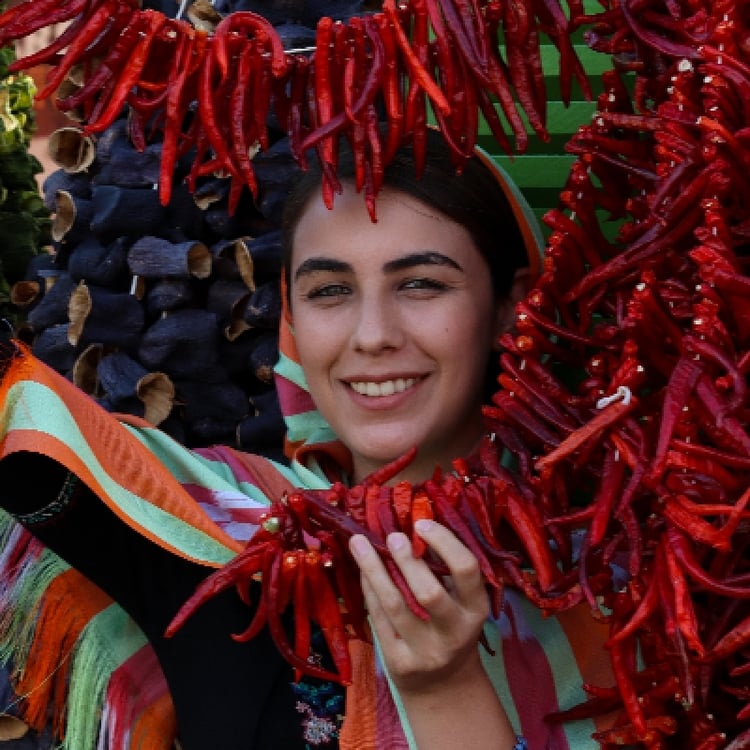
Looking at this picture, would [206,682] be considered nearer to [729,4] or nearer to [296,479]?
[296,479]

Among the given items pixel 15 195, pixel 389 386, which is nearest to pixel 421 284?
pixel 389 386

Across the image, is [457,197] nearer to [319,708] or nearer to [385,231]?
[385,231]

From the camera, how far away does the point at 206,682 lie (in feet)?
5.32

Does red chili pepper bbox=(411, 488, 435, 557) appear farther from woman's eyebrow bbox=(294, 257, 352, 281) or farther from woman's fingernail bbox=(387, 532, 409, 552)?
woman's eyebrow bbox=(294, 257, 352, 281)

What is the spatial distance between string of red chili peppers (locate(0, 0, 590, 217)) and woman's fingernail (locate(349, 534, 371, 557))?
0.42 metres

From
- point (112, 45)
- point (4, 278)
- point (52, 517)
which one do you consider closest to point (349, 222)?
point (112, 45)

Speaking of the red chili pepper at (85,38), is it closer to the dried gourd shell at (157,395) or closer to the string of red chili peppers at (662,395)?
the string of red chili peppers at (662,395)

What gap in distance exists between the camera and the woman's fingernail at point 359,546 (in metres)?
1.30

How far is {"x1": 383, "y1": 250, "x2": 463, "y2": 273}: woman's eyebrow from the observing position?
5.43 feet

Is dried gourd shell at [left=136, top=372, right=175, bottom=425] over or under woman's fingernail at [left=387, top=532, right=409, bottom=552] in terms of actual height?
over

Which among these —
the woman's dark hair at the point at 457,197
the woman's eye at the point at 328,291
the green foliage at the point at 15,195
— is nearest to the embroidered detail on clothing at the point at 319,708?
the woman's eye at the point at 328,291

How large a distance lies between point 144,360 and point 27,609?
553 mm

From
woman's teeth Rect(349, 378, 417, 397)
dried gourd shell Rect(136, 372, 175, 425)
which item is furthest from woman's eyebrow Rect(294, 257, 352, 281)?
dried gourd shell Rect(136, 372, 175, 425)

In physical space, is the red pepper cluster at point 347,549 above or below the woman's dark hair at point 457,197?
below
